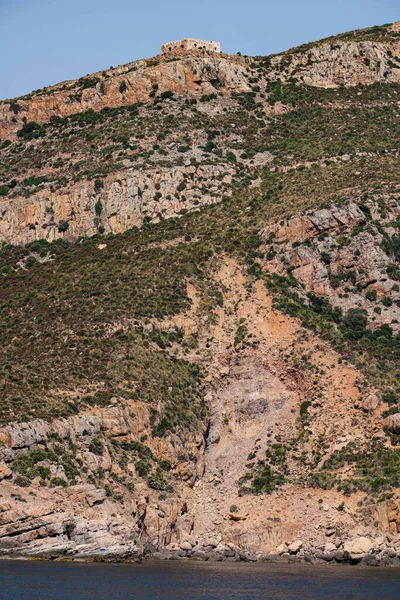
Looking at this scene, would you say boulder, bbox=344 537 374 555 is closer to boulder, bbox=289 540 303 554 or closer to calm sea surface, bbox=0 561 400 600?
calm sea surface, bbox=0 561 400 600

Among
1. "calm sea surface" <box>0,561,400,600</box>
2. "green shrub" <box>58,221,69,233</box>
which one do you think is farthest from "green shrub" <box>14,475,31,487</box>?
"green shrub" <box>58,221,69,233</box>

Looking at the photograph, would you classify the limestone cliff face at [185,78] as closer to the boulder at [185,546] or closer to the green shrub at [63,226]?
the green shrub at [63,226]

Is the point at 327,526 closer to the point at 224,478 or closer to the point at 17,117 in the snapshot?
the point at 224,478

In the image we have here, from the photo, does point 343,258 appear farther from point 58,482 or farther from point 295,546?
point 58,482

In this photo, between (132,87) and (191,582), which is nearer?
(191,582)

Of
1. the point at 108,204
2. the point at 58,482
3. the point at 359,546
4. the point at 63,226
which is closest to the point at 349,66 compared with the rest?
the point at 108,204

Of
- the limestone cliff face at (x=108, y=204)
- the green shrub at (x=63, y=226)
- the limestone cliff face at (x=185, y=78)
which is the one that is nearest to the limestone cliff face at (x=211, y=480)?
the limestone cliff face at (x=108, y=204)
